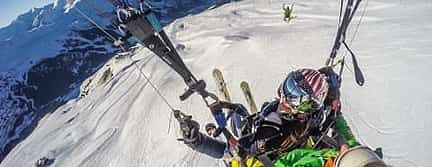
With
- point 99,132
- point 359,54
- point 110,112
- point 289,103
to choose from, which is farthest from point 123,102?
point 289,103

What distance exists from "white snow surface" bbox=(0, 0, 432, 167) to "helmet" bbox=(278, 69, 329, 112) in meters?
2.04

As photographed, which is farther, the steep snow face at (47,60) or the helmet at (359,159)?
the steep snow face at (47,60)

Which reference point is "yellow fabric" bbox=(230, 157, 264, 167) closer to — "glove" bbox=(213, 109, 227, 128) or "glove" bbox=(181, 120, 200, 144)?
"glove" bbox=(213, 109, 227, 128)

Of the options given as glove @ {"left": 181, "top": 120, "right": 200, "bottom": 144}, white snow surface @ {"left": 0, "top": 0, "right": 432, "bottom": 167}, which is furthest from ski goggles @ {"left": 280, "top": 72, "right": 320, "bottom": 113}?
white snow surface @ {"left": 0, "top": 0, "right": 432, "bottom": 167}

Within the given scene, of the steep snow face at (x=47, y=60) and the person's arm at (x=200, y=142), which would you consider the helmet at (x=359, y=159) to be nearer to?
the person's arm at (x=200, y=142)

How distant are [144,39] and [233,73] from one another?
691 centimetres

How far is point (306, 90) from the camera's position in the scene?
390 centimetres

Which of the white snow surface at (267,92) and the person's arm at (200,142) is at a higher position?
the person's arm at (200,142)

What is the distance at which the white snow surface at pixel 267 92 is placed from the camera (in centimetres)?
669

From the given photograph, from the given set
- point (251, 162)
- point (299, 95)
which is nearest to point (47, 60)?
point (251, 162)

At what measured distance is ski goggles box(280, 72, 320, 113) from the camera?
389 centimetres

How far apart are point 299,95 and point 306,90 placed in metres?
0.07

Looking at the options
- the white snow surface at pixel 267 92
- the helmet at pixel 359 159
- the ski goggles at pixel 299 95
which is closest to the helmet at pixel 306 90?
the ski goggles at pixel 299 95

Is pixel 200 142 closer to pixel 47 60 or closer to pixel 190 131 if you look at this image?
pixel 190 131
